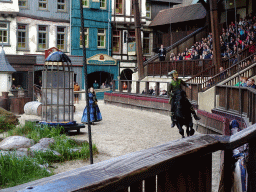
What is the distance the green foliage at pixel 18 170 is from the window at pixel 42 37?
30.3 meters

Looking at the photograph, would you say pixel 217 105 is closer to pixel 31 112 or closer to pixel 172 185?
pixel 31 112

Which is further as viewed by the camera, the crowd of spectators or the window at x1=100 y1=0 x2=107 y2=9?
the window at x1=100 y1=0 x2=107 y2=9

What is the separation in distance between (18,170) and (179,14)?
3372 centimetres

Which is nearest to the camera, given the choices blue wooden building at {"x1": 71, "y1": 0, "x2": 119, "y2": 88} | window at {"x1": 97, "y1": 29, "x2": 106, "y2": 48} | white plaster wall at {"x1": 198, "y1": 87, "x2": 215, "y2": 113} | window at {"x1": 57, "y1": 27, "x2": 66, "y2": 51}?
white plaster wall at {"x1": 198, "y1": 87, "x2": 215, "y2": 113}

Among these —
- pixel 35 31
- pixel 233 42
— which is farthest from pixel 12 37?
pixel 233 42

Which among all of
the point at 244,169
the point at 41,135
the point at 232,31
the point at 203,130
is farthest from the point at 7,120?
the point at 232,31

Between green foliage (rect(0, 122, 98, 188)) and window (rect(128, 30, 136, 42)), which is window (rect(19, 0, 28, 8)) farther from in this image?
green foliage (rect(0, 122, 98, 188))

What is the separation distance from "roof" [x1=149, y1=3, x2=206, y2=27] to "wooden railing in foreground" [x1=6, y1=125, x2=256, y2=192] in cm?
3561

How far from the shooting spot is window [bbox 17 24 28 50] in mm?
37406

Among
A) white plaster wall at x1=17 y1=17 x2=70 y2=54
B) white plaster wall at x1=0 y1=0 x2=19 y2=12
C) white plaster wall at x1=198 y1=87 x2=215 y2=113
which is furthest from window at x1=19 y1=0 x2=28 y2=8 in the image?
white plaster wall at x1=198 y1=87 x2=215 y2=113

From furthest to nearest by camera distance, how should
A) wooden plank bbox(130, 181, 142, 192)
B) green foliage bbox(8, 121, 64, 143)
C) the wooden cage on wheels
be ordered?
1. the wooden cage on wheels
2. green foliage bbox(8, 121, 64, 143)
3. wooden plank bbox(130, 181, 142, 192)

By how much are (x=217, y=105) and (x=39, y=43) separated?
25.2 meters

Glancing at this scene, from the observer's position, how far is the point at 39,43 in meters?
38.4

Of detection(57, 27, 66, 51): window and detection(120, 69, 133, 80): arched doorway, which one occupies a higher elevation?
detection(57, 27, 66, 51): window
